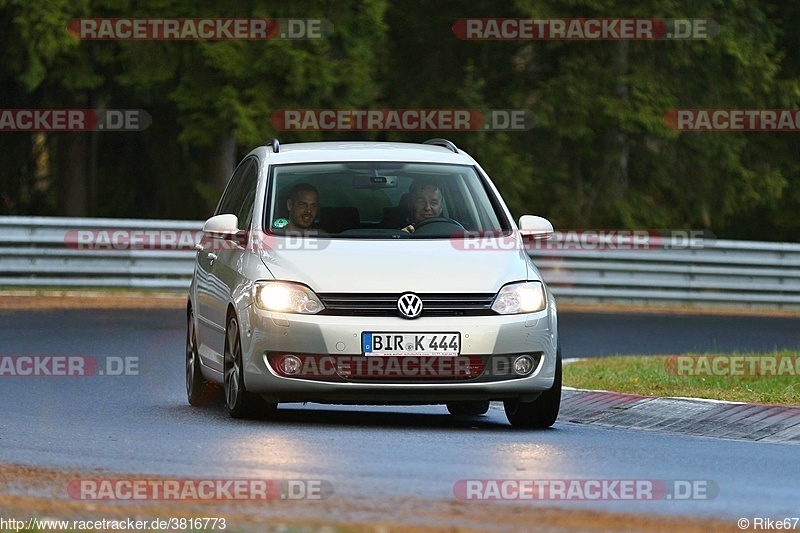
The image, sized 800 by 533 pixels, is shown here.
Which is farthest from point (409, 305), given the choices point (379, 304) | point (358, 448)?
point (358, 448)

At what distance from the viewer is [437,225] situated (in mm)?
11836

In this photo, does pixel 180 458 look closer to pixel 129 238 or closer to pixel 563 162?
pixel 129 238

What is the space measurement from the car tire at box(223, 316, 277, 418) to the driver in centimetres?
139

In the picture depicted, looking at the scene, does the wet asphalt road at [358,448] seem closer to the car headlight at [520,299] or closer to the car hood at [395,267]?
the car headlight at [520,299]

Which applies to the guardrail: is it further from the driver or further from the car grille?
the car grille

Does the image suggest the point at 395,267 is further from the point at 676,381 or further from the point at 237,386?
the point at 676,381

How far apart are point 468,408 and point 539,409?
4.77 ft

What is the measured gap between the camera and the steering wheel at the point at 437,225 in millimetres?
11797

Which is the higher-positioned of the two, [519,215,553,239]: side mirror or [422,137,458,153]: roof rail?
Result: [422,137,458,153]: roof rail

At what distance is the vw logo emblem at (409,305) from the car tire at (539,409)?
98 cm

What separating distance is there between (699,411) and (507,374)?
1862 millimetres

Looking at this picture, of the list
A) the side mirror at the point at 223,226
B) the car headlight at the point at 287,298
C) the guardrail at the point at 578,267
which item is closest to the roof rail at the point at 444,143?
the side mirror at the point at 223,226

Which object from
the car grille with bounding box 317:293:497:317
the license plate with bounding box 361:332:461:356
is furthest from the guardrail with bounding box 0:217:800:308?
the license plate with bounding box 361:332:461:356

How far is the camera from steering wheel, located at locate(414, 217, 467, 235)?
11797 millimetres
